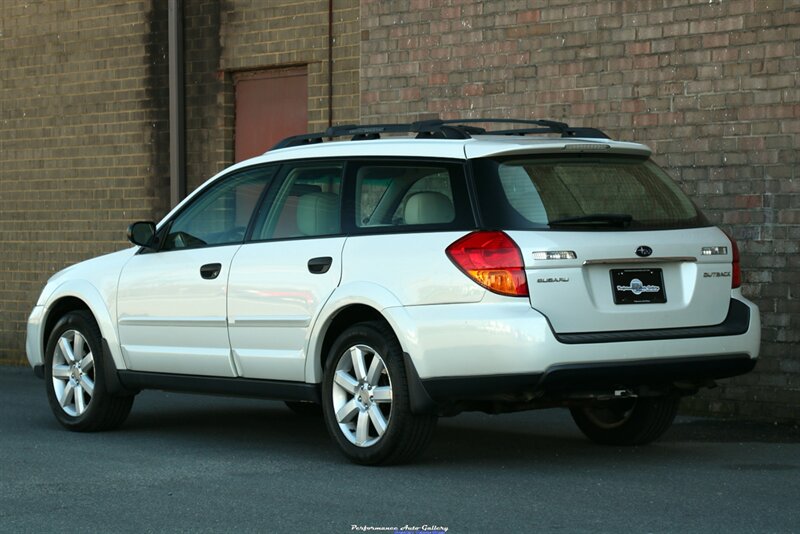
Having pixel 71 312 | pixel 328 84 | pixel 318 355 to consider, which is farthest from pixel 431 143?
pixel 328 84

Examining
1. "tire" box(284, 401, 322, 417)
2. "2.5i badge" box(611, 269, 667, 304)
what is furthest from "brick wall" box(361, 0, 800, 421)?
"2.5i badge" box(611, 269, 667, 304)

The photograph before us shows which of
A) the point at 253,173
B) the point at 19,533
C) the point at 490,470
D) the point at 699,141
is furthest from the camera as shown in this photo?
the point at 699,141

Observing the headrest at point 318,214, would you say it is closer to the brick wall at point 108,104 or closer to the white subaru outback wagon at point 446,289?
the white subaru outback wagon at point 446,289

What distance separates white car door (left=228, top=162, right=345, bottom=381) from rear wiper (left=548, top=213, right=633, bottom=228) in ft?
4.34

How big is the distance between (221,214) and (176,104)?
6438mm

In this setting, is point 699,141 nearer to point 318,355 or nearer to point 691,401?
point 691,401

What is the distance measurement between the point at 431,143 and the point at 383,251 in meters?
0.66

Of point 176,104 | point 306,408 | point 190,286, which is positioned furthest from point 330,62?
point 190,286

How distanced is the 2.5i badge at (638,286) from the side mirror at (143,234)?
10.7 ft

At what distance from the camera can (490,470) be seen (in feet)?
27.8

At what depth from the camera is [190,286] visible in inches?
377

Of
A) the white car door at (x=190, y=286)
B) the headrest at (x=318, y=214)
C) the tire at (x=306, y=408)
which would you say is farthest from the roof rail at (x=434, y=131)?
the tire at (x=306, y=408)

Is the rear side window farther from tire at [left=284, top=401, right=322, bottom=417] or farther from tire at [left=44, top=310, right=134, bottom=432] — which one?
tire at [left=284, top=401, right=322, bottom=417]

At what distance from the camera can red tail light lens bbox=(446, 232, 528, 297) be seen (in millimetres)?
7906
